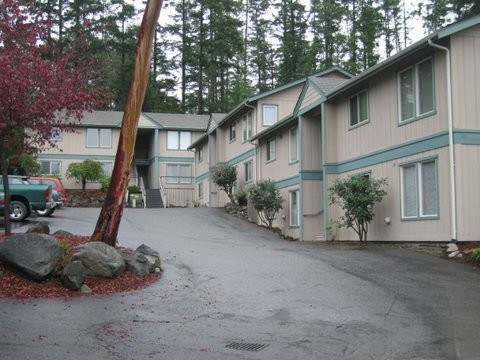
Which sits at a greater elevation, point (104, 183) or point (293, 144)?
point (293, 144)

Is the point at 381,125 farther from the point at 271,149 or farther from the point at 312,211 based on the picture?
the point at 271,149

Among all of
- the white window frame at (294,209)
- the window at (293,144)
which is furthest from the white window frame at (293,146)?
the white window frame at (294,209)

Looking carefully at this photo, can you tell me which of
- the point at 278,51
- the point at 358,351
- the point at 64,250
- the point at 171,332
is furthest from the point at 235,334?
the point at 278,51

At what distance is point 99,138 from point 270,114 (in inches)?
749

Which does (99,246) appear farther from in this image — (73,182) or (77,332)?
(73,182)

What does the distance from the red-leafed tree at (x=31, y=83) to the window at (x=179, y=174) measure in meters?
31.8

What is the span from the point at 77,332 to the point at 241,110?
25.2 metres

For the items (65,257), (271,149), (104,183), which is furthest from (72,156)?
(65,257)

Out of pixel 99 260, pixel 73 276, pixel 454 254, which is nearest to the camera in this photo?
pixel 73 276

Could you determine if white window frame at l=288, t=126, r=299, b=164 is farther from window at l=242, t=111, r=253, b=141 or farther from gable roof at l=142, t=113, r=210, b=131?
gable roof at l=142, t=113, r=210, b=131

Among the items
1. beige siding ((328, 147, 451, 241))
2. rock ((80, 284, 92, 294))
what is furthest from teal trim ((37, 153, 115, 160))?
rock ((80, 284, 92, 294))

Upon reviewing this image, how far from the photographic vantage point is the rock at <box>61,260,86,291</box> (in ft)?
33.5

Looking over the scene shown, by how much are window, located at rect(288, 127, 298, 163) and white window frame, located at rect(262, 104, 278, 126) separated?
5.16 metres

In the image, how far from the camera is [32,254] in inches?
413
